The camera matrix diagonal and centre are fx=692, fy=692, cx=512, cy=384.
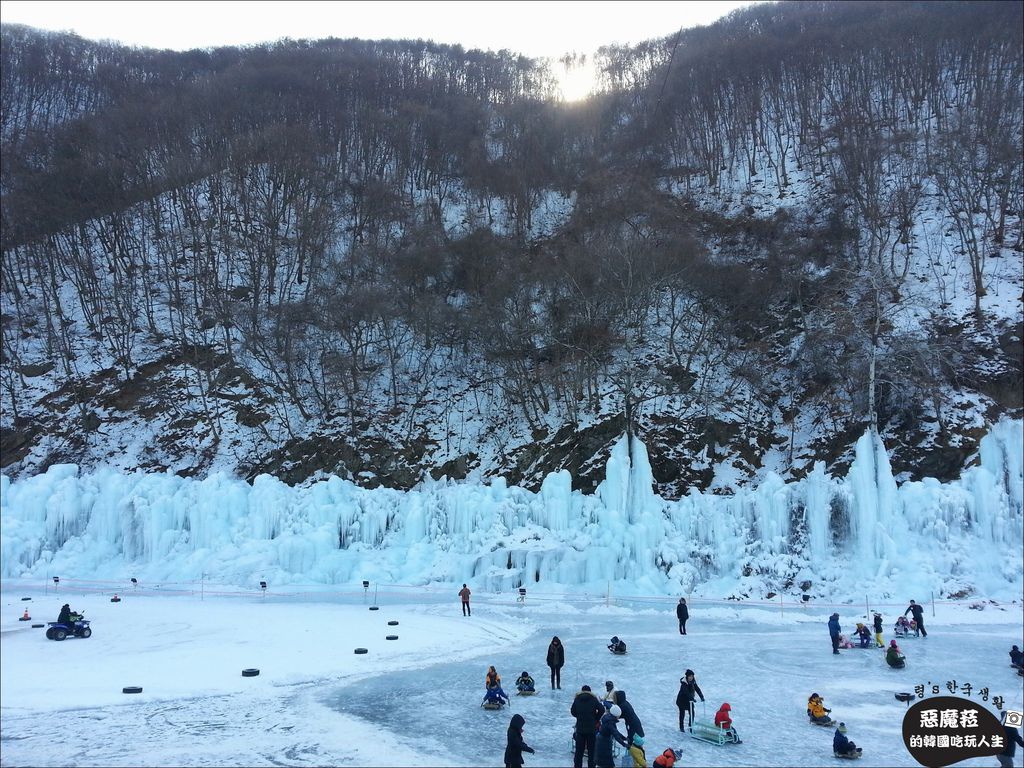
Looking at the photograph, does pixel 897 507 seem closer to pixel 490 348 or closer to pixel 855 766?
pixel 855 766

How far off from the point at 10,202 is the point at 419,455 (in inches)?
1337

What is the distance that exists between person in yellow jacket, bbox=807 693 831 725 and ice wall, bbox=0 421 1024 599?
11.8m

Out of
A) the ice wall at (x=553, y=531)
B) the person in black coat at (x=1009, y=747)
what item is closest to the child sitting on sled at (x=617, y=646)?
the ice wall at (x=553, y=531)

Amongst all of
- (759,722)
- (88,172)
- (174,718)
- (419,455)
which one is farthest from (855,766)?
(88,172)

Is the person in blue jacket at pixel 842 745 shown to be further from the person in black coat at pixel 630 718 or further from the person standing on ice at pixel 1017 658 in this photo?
the person standing on ice at pixel 1017 658

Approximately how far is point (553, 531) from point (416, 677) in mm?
12054

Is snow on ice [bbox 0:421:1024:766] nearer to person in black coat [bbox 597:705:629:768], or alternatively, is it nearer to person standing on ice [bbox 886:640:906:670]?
person standing on ice [bbox 886:640:906:670]

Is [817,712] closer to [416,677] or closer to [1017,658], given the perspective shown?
[1017,658]

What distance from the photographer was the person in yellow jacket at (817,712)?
37.5 feet

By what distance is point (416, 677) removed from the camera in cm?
1452

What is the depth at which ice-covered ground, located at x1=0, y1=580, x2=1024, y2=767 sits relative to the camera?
10.2m

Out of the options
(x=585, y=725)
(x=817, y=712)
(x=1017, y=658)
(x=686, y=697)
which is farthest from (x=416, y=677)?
(x=1017, y=658)

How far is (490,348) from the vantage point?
36781mm

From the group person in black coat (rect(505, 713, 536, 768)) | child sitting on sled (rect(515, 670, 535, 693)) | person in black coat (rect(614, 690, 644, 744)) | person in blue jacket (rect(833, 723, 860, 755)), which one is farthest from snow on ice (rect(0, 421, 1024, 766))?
person in black coat (rect(614, 690, 644, 744))
